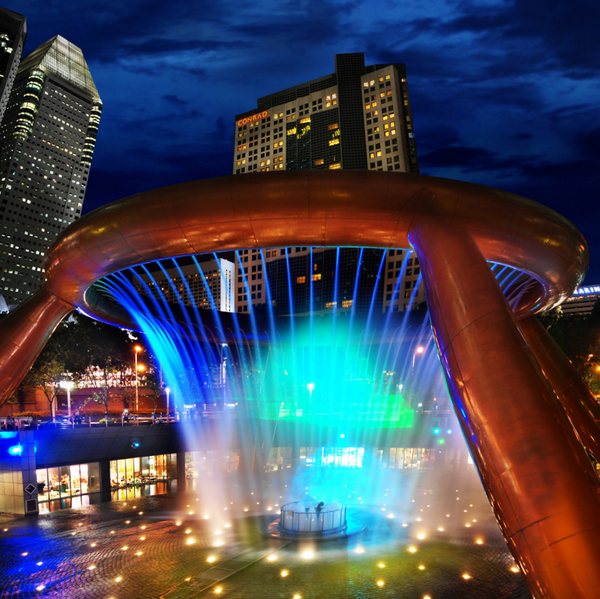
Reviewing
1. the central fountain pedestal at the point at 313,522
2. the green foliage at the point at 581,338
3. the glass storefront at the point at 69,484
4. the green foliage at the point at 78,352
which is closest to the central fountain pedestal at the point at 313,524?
the central fountain pedestal at the point at 313,522

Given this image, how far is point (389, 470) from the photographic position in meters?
42.6

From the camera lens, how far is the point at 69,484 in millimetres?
33469

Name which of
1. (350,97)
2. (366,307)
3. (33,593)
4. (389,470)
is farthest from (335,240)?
(350,97)

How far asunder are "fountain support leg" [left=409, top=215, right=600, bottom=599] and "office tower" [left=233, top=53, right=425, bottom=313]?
107 meters

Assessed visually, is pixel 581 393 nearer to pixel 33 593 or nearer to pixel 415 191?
pixel 415 191

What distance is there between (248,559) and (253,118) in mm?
142819

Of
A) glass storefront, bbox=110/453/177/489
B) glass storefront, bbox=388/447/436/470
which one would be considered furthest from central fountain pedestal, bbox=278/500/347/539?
glass storefront, bbox=388/447/436/470

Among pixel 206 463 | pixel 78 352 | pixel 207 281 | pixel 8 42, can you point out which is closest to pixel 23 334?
pixel 206 463

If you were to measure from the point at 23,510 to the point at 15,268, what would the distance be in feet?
616

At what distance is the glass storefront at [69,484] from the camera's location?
31859 mm

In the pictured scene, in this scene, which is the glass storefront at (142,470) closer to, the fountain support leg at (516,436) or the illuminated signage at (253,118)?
the fountain support leg at (516,436)

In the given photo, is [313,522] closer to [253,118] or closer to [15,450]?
[15,450]

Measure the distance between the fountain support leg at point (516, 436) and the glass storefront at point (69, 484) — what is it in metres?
30.7

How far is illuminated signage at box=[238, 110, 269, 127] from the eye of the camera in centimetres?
14325
